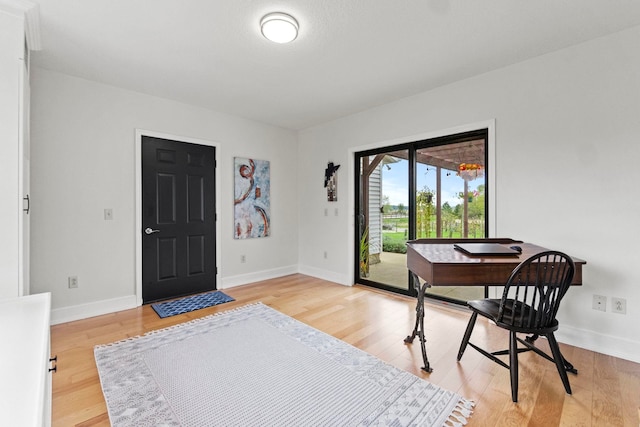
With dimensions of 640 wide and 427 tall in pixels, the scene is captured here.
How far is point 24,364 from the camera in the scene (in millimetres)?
917

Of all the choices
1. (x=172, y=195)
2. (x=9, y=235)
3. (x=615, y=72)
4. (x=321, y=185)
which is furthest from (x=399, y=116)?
(x=9, y=235)

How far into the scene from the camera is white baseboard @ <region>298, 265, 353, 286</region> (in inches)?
170

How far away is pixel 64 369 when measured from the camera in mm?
2086

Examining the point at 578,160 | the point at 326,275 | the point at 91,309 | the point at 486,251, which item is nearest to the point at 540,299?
the point at 486,251

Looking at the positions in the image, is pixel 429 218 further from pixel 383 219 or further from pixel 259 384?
pixel 259 384

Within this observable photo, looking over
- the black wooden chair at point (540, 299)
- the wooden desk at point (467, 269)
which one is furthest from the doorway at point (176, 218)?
the black wooden chair at point (540, 299)

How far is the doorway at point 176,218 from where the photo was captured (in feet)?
11.4

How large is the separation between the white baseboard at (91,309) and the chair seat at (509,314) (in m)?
3.46

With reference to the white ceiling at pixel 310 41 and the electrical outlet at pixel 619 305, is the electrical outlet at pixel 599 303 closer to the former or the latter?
the electrical outlet at pixel 619 305

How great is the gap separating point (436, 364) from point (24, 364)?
2.24 m

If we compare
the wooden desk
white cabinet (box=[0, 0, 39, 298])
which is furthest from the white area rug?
white cabinet (box=[0, 0, 39, 298])

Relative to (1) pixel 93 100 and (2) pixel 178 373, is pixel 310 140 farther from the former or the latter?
(2) pixel 178 373

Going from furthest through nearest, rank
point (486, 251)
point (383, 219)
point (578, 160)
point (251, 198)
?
1. point (251, 198)
2. point (383, 219)
3. point (578, 160)
4. point (486, 251)

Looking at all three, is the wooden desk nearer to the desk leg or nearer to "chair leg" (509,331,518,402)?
the desk leg
